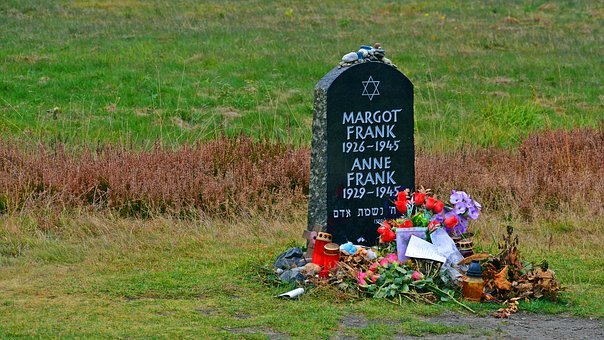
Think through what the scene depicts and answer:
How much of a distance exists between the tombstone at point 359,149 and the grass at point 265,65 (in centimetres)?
428

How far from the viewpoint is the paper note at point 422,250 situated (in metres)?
7.95

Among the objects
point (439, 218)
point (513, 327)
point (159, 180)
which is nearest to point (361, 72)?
point (439, 218)

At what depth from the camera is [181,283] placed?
8.17 meters

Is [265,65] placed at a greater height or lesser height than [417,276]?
lesser

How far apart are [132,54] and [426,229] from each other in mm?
14456

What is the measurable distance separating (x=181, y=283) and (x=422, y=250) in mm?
1793

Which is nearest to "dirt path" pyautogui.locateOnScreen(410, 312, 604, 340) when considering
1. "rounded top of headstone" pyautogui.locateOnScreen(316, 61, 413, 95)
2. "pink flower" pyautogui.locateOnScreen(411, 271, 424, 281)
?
"pink flower" pyautogui.locateOnScreen(411, 271, 424, 281)

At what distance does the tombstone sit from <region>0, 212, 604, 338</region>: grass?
2.36ft

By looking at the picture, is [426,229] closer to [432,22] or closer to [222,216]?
[222,216]

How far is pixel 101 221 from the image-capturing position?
391 inches

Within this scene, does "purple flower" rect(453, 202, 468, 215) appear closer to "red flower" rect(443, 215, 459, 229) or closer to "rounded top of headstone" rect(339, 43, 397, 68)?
"red flower" rect(443, 215, 459, 229)

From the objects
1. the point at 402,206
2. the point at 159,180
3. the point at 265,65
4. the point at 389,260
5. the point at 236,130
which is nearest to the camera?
the point at 389,260

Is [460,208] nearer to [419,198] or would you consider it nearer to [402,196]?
[419,198]

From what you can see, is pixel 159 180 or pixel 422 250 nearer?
pixel 422 250
